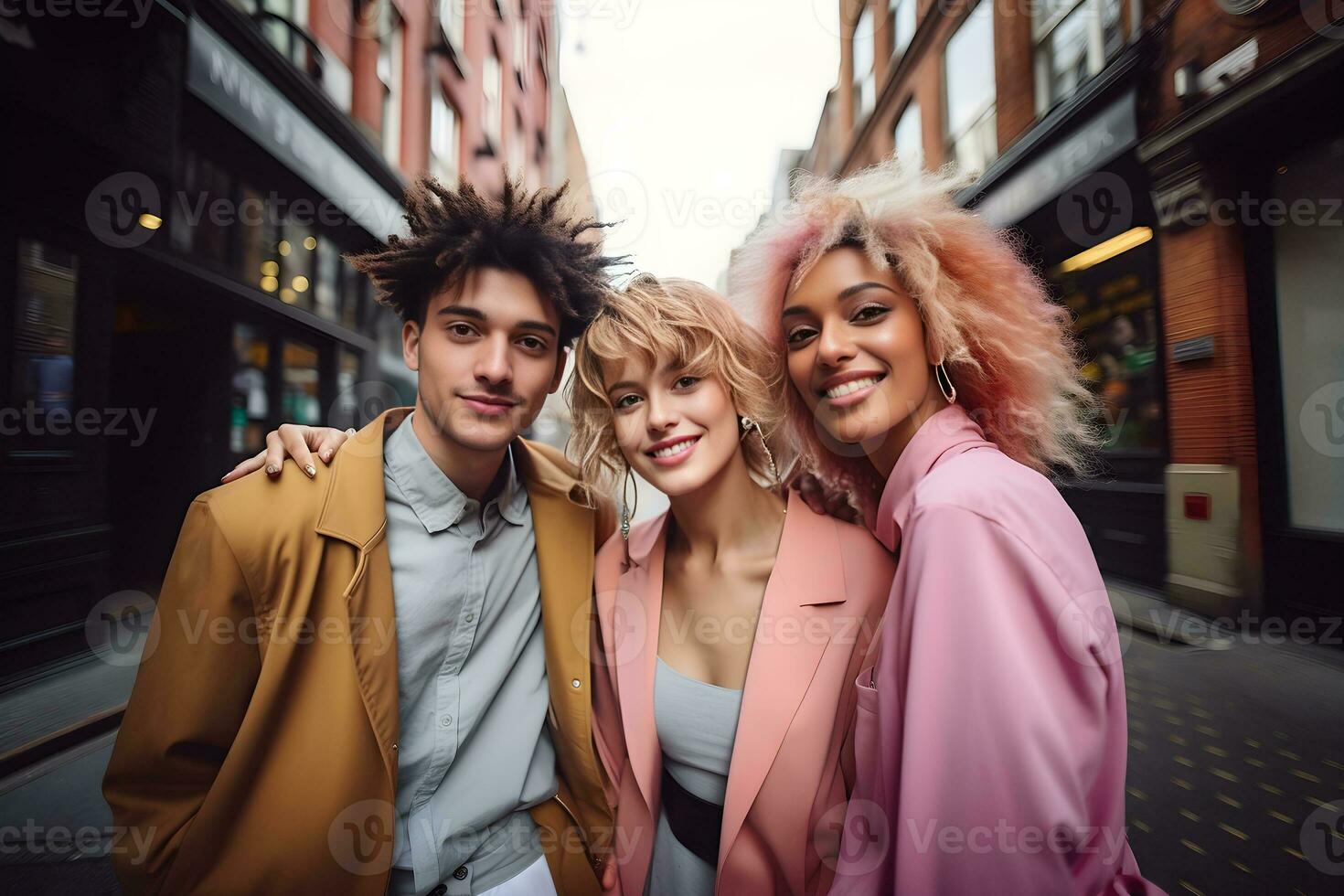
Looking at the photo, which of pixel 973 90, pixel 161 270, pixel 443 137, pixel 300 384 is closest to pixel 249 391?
pixel 300 384

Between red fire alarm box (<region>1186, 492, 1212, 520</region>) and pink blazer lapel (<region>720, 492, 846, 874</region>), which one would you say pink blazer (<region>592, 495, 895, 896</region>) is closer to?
pink blazer lapel (<region>720, 492, 846, 874</region>)

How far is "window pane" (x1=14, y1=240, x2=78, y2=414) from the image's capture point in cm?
361

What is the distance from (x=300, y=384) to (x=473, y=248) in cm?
726

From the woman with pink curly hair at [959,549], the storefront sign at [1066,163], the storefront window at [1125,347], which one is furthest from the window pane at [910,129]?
the woman with pink curly hair at [959,549]

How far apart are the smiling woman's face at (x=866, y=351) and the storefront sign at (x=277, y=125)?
4.21m

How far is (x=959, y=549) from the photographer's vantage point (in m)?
1.08

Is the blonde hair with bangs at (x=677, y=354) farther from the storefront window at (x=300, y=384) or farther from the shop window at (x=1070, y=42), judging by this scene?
the shop window at (x=1070, y=42)

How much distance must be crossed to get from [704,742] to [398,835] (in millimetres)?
955

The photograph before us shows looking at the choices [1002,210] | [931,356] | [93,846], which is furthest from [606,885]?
[1002,210]

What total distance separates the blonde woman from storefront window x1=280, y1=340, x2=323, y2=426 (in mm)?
6578

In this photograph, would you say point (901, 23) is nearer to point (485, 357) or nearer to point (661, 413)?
point (661, 413)

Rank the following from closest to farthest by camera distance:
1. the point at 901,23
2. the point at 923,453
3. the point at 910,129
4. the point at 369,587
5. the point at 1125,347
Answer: the point at 923,453 → the point at 369,587 → the point at 1125,347 → the point at 910,129 → the point at 901,23

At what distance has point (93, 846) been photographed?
2381mm

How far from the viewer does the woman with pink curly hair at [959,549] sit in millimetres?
1008
